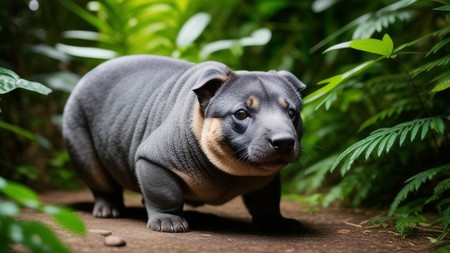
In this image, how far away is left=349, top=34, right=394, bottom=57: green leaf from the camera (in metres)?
3.49

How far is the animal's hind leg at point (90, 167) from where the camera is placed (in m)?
4.63

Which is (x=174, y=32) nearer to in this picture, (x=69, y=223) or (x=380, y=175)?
(x=380, y=175)

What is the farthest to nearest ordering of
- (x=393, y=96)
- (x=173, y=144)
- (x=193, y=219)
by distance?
(x=393, y=96) → (x=193, y=219) → (x=173, y=144)

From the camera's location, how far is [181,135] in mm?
3885

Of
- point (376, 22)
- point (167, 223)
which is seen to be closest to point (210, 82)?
point (167, 223)

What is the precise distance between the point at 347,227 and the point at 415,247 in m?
0.73

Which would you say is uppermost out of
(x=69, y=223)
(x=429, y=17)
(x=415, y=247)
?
Result: (x=429, y=17)

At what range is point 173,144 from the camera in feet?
12.7

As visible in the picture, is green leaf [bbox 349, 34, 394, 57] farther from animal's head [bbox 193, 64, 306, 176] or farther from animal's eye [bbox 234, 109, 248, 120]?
animal's eye [bbox 234, 109, 248, 120]

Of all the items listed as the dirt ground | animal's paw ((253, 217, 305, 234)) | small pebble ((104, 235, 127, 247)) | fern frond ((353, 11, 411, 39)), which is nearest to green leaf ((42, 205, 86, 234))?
the dirt ground

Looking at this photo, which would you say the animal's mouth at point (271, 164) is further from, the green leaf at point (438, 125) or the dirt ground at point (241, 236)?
the green leaf at point (438, 125)

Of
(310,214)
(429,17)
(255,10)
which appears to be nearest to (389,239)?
(310,214)

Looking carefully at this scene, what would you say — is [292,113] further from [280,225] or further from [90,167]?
[90,167]

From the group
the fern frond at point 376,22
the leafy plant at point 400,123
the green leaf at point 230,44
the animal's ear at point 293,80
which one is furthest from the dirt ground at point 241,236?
the green leaf at point 230,44
